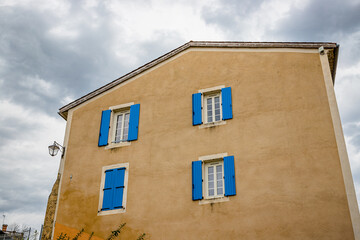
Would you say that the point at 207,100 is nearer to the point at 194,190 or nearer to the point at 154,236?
the point at 194,190

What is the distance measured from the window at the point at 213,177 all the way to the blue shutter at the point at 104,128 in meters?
4.31

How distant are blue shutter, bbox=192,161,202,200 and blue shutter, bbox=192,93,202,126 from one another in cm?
167

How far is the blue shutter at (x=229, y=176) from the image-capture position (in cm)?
1383

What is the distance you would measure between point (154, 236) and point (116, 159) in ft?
11.9

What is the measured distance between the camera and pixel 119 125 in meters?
17.6

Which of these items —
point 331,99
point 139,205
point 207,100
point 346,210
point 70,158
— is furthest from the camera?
point 70,158

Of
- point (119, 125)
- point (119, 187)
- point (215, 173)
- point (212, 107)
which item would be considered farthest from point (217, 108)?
point (119, 187)

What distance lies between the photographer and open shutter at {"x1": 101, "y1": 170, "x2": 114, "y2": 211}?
51.4 feet

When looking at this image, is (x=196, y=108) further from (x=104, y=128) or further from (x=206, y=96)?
(x=104, y=128)

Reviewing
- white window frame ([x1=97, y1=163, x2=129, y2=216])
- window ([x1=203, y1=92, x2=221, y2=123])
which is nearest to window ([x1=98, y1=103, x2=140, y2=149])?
white window frame ([x1=97, y1=163, x2=129, y2=216])

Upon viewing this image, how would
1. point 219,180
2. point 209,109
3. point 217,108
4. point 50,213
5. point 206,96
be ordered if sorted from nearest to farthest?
point 219,180 → point 217,108 → point 209,109 → point 206,96 → point 50,213

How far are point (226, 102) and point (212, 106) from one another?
70cm

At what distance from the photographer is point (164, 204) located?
14.7 meters

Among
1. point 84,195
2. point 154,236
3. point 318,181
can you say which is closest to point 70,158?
point 84,195
